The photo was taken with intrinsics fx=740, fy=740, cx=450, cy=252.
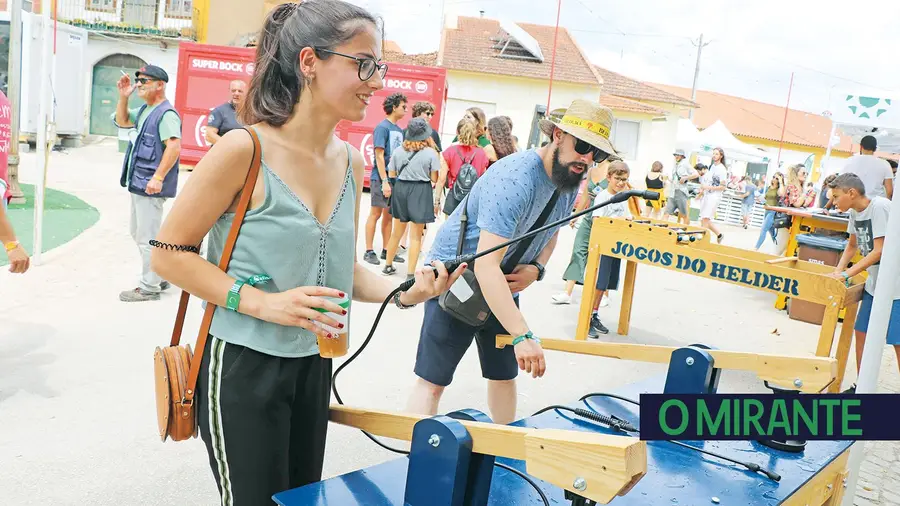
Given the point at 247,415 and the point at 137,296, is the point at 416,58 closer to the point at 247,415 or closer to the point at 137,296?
the point at 137,296

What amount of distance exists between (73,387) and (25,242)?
4.56 meters

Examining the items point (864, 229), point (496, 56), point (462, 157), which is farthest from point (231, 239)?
point (496, 56)

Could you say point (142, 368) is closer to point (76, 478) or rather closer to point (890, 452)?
point (76, 478)

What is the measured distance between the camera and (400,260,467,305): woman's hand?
2000mm

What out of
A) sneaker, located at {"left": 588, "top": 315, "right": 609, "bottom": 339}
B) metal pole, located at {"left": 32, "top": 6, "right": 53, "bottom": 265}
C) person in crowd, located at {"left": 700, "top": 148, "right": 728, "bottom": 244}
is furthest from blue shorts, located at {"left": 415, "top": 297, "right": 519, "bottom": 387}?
person in crowd, located at {"left": 700, "top": 148, "right": 728, "bottom": 244}

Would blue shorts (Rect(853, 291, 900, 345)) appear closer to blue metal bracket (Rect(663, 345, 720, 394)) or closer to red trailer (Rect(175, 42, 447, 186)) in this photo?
blue metal bracket (Rect(663, 345, 720, 394))

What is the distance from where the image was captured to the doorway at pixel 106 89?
25.5m

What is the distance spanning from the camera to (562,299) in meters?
7.91

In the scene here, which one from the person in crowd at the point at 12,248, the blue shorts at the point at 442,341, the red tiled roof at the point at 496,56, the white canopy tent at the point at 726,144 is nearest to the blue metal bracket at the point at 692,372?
the blue shorts at the point at 442,341

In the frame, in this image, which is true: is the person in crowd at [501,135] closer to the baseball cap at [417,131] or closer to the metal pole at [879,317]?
the baseball cap at [417,131]

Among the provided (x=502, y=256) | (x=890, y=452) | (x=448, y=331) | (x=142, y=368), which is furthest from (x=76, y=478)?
(x=890, y=452)

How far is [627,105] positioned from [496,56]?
555 cm

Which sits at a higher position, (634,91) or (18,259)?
(634,91)

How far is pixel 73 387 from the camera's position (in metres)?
4.33
